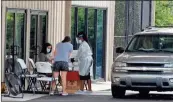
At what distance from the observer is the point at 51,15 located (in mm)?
21984

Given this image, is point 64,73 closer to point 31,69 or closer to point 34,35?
point 31,69

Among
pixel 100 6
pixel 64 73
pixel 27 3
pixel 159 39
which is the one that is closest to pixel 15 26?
pixel 27 3

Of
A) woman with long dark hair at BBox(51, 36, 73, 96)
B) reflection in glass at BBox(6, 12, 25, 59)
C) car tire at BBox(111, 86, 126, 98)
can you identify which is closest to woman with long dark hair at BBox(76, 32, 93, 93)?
woman with long dark hair at BBox(51, 36, 73, 96)

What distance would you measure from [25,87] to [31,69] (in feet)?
2.34

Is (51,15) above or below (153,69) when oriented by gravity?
above

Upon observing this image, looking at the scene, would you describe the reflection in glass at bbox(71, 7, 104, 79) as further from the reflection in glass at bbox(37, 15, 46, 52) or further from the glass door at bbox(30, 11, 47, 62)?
the glass door at bbox(30, 11, 47, 62)

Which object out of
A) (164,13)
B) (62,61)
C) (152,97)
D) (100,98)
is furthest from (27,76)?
(164,13)

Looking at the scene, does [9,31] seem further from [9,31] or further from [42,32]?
[42,32]

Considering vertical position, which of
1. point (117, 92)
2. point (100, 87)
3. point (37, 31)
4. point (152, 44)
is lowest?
point (100, 87)

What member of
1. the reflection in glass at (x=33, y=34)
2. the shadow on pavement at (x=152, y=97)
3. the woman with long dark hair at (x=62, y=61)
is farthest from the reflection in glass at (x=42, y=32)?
the shadow on pavement at (x=152, y=97)

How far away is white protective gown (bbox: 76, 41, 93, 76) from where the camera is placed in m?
17.8

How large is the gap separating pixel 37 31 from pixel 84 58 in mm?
4024

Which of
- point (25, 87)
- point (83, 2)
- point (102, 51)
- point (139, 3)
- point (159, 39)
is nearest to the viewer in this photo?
point (159, 39)

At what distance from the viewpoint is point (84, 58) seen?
58.9ft
